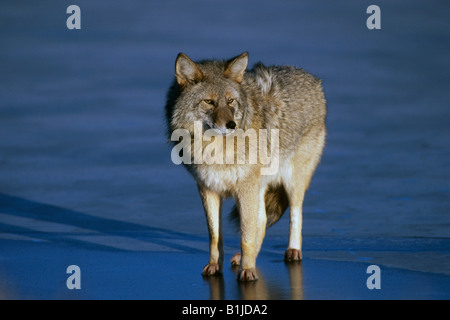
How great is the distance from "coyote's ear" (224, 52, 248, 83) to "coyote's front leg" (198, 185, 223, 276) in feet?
3.50

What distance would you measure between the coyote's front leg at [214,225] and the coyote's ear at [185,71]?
1011 mm

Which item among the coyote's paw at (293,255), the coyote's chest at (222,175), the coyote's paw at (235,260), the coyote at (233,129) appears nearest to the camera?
the coyote at (233,129)

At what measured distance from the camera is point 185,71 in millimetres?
6262

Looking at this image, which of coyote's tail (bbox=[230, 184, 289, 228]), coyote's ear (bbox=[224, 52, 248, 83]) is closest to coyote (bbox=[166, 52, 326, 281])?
coyote's ear (bbox=[224, 52, 248, 83])

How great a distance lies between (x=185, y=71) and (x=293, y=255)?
2240 mm

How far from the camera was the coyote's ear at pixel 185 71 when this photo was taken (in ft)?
20.3

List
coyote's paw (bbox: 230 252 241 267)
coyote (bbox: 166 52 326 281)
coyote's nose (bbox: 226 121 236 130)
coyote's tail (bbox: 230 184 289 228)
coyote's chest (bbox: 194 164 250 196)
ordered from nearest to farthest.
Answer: coyote's nose (bbox: 226 121 236 130) < coyote (bbox: 166 52 326 281) < coyote's chest (bbox: 194 164 250 196) < coyote's paw (bbox: 230 252 241 267) < coyote's tail (bbox: 230 184 289 228)

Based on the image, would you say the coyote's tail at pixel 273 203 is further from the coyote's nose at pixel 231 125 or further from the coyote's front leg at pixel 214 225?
the coyote's nose at pixel 231 125

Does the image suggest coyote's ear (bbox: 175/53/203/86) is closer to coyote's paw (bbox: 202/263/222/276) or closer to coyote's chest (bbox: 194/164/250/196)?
coyote's chest (bbox: 194/164/250/196)

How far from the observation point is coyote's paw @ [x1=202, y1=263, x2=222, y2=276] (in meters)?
6.33

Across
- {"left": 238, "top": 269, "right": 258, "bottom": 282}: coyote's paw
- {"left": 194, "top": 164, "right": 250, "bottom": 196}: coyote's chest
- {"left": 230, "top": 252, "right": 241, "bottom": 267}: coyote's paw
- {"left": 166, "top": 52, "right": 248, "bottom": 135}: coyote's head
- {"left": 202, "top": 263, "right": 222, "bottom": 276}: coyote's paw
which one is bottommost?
{"left": 238, "top": 269, "right": 258, "bottom": 282}: coyote's paw

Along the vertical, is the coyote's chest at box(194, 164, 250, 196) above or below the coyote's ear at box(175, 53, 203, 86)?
below

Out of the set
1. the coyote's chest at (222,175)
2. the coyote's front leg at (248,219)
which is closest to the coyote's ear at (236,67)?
the coyote's chest at (222,175)

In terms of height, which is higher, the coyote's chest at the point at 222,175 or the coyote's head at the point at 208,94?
the coyote's head at the point at 208,94
